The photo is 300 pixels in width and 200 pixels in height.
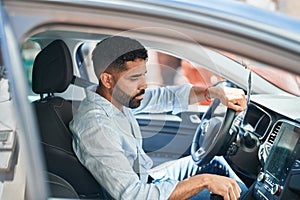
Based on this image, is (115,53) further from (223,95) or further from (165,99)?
(223,95)

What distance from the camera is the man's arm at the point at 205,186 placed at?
173cm

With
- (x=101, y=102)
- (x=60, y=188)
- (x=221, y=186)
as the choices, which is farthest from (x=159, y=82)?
(x=60, y=188)

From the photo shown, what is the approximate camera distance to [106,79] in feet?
6.07

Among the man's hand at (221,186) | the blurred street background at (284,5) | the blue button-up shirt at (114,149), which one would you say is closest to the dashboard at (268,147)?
the man's hand at (221,186)

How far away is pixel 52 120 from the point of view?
1881 millimetres

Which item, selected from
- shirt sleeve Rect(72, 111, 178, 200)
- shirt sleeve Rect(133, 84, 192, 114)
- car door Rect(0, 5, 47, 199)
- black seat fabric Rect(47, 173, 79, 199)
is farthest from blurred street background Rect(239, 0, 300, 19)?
car door Rect(0, 5, 47, 199)

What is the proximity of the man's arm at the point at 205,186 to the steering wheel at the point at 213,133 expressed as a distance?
1.17 ft

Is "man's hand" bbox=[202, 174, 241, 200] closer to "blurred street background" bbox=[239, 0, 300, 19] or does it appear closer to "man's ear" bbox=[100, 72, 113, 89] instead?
"man's ear" bbox=[100, 72, 113, 89]

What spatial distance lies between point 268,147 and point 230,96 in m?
0.28

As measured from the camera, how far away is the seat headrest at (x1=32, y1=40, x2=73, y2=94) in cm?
178

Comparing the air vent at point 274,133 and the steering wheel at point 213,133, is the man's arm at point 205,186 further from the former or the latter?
the air vent at point 274,133

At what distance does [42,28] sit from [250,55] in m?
0.55

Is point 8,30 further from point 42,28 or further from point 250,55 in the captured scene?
point 250,55

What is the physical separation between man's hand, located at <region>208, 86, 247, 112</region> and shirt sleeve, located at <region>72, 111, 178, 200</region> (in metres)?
0.47
